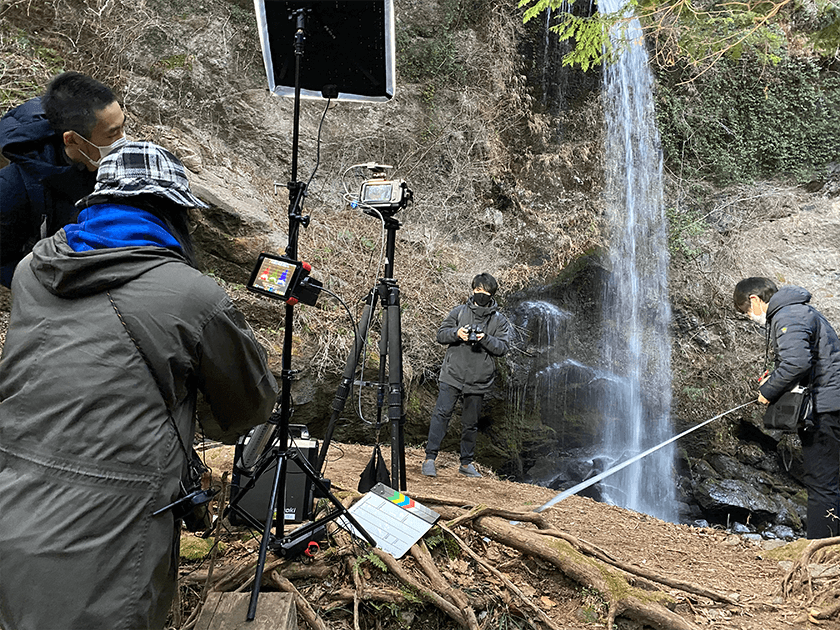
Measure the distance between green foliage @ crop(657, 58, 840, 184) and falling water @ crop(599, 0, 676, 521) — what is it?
2.07 feet

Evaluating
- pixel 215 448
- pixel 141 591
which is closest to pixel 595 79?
pixel 215 448

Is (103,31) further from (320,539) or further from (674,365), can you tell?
(674,365)

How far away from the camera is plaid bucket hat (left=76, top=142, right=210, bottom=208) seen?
1.53m

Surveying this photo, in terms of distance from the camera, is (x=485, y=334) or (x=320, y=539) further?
(x=485, y=334)

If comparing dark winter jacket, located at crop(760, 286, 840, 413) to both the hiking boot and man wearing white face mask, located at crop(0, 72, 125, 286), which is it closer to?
the hiking boot

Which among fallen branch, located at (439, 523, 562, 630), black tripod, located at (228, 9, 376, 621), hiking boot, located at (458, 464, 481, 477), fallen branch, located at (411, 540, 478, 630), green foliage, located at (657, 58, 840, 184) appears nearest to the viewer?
black tripod, located at (228, 9, 376, 621)

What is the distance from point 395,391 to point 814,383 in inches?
130

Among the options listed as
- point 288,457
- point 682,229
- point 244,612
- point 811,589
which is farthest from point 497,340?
point 682,229

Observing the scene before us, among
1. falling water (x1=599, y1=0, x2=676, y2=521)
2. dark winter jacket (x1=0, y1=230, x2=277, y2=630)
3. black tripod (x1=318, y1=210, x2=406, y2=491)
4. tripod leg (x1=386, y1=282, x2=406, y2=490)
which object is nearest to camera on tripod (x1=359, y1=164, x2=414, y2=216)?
black tripod (x1=318, y1=210, x2=406, y2=491)

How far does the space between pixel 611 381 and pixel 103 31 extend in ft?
31.4

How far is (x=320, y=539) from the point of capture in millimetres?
2406

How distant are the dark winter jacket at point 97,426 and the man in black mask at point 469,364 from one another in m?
4.64

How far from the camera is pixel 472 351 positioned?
243 inches

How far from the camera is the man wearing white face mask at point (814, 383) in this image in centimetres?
410
